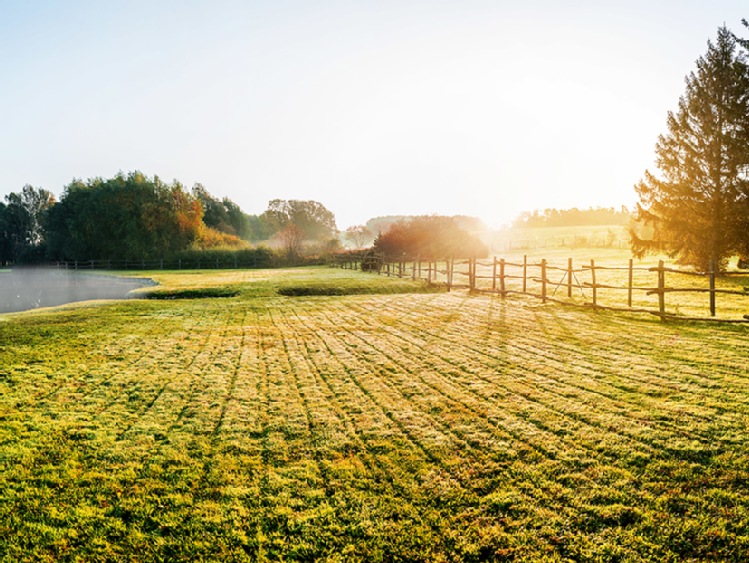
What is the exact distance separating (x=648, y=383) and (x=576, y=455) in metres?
2.87

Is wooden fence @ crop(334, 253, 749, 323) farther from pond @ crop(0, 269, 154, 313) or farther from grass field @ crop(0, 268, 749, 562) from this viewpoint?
pond @ crop(0, 269, 154, 313)

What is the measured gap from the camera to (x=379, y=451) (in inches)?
190

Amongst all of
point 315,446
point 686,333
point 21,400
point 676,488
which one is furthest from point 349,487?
point 686,333

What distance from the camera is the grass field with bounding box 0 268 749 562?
11.5 feet

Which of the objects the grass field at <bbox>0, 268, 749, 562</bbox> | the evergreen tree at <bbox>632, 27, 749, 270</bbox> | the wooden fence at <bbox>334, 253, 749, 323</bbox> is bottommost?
the grass field at <bbox>0, 268, 749, 562</bbox>

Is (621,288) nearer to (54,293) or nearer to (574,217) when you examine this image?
(54,293)

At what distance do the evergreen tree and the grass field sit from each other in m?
16.3

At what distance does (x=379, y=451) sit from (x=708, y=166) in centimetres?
2596

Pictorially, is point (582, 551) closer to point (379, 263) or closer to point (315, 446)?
point (315, 446)

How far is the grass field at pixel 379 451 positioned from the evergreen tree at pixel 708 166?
16.3 metres

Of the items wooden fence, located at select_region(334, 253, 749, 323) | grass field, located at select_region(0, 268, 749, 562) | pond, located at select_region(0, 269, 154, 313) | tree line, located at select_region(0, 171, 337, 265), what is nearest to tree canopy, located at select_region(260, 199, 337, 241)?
Answer: tree line, located at select_region(0, 171, 337, 265)

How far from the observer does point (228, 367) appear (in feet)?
26.8

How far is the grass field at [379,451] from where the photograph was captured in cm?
350

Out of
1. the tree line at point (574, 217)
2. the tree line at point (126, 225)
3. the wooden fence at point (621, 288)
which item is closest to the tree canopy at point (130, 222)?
the tree line at point (126, 225)
